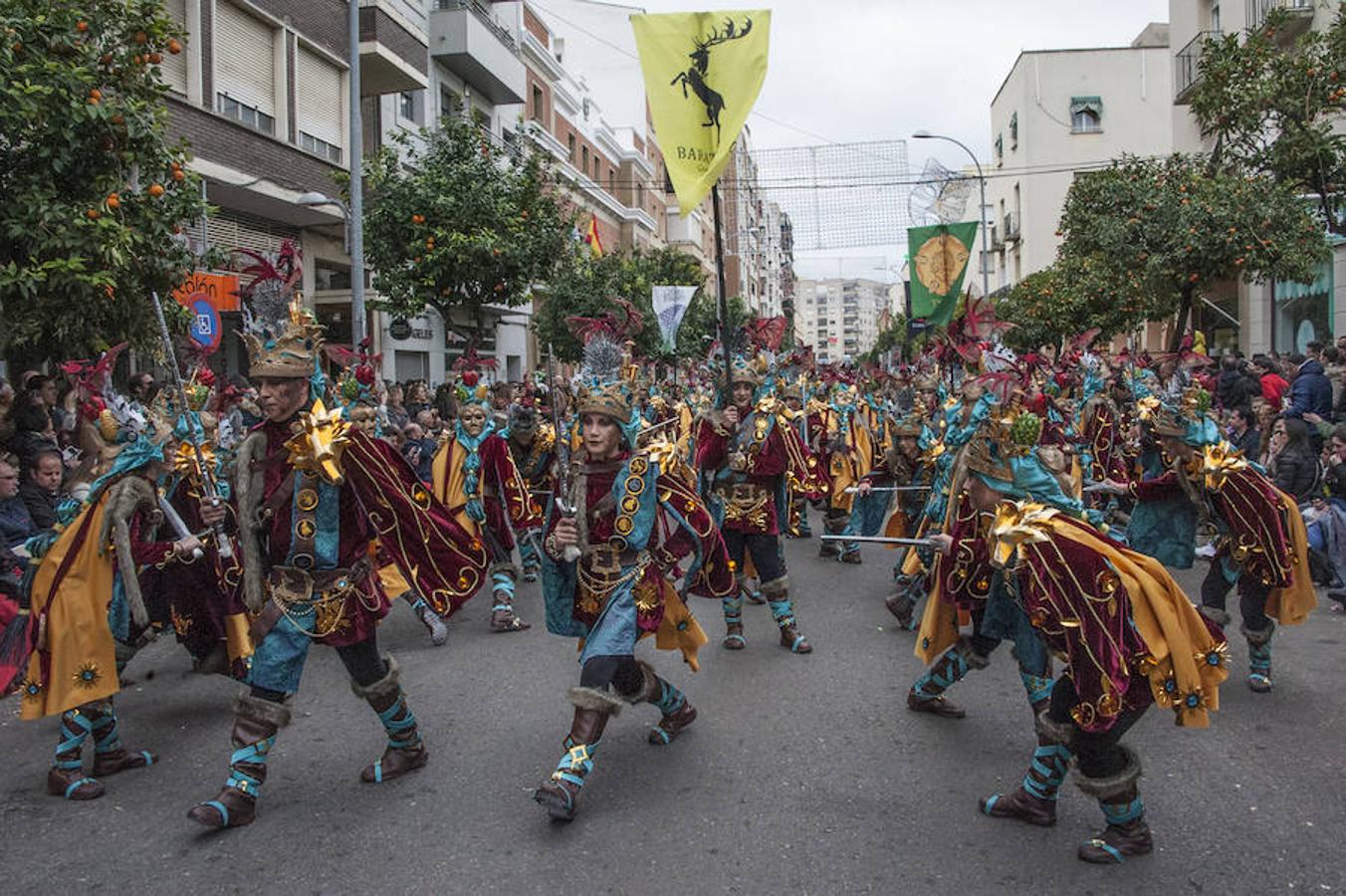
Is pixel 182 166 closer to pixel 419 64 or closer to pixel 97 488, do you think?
pixel 97 488

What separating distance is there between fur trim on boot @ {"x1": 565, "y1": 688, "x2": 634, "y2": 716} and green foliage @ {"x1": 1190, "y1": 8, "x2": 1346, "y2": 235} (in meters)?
10.9

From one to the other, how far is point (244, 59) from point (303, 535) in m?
15.2

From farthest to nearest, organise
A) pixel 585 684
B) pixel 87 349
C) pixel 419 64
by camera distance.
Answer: pixel 419 64, pixel 87 349, pixel 585 684

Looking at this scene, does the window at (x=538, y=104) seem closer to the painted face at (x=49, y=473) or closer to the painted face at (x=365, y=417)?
the painted face at (x=365, y=417)

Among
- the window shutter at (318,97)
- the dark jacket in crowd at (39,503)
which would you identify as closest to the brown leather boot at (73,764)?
the dark jacket in crowd at (39,503)

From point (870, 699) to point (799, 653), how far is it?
1.07 meters

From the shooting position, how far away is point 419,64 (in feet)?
72.8

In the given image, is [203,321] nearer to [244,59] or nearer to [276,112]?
[244,59]

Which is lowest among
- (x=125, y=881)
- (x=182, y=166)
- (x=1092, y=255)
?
(x=125, y=881)

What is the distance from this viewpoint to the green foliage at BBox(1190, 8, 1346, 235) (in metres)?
11.4

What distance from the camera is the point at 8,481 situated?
6.82 m

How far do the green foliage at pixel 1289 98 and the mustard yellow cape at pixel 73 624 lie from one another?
12227 millimetres

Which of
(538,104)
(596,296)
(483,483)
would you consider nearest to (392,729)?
(483,483)

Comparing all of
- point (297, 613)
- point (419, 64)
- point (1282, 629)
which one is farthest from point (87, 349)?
point (419, 64)
